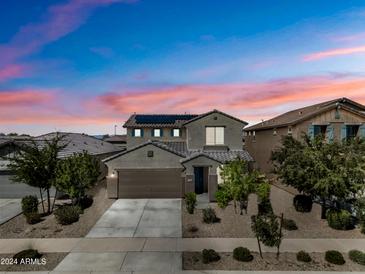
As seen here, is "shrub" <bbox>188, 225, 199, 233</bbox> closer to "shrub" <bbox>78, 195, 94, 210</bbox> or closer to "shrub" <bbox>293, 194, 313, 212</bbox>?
"shrub" <bbox>293, 194, 313, 212</bbox>

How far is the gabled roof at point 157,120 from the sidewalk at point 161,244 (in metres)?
24.1

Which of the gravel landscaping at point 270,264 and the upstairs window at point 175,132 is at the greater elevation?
the upstairs window at point 175,132

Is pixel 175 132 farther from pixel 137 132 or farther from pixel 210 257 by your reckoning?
pixel 210 257

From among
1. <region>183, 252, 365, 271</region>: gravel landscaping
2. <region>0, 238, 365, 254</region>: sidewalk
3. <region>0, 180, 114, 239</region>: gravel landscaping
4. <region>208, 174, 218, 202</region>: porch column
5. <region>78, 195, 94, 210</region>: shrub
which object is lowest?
<region>183, 252, 365, 271</region>: gravel landscaping

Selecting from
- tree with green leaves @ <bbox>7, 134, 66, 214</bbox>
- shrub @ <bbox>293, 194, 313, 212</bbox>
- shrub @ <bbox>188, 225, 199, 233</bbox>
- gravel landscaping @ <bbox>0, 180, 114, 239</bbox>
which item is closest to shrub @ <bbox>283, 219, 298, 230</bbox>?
shrub @ <bbox>293, 194, 313, 212</bbox>

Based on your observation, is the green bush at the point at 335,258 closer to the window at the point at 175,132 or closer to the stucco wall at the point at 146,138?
the stucco wall at the point at 146,138

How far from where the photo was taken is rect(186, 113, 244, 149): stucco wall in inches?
1237

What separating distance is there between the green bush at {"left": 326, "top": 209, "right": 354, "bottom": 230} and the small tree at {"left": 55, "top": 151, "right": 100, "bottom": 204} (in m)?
15.6

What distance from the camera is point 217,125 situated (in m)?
31.5

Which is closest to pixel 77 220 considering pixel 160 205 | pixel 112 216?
pixel 112 216

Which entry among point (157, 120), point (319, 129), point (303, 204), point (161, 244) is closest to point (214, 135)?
point (319, 129)

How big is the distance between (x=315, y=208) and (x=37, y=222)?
1842 cm

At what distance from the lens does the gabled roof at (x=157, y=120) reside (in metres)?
38.1

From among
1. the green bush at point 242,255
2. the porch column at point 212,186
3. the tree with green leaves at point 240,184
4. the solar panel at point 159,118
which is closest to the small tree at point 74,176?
the porch column at point 212,186
